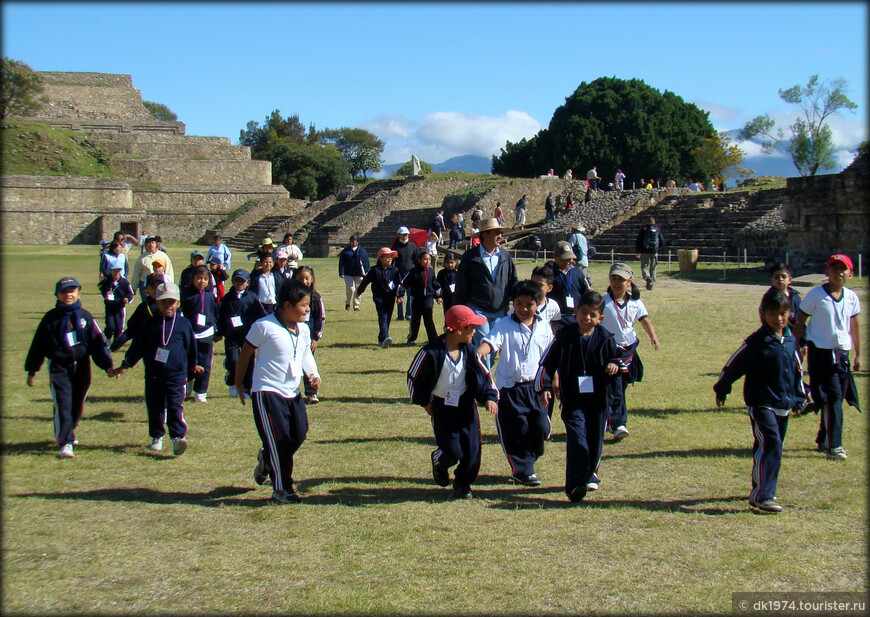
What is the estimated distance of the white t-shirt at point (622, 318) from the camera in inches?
276

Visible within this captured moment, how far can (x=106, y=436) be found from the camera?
24.1 ft

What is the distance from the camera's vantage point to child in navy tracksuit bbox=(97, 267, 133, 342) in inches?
437

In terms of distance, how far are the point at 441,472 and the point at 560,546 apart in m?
1.26

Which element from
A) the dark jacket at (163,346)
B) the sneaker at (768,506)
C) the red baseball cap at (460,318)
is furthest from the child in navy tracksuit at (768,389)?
the dark jacket at (163,346)

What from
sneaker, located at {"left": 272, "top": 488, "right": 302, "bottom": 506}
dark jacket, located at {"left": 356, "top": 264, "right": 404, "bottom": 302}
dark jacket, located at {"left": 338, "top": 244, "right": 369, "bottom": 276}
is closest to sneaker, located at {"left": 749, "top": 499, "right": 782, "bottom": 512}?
sneaker, located at {"left": 272, "top": 488, "right": 302, "bottom": 506}

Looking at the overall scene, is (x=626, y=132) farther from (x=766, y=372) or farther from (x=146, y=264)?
(x=766, y=372)

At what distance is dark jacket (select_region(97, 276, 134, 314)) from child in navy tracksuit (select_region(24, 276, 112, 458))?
4421 millimetres

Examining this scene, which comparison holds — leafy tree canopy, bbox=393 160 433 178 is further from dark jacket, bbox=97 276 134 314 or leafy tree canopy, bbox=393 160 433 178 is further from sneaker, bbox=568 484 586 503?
sneaker, bbox=568 484 586 503

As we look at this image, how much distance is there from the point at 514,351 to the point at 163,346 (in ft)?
10.0

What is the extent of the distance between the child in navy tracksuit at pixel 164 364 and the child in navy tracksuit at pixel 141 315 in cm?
23

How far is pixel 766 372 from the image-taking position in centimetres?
521

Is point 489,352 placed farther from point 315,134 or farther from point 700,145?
point 315,134

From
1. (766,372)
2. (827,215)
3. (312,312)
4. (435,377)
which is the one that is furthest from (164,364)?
(827,215)

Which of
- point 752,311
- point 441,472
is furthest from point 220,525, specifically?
point 752,311
